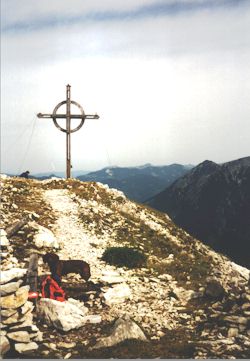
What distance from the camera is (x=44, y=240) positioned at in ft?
70.3

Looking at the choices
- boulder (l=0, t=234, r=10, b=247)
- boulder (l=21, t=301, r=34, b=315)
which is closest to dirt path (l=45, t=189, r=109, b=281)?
boulder (l=0, t=234, r=10, b=247)

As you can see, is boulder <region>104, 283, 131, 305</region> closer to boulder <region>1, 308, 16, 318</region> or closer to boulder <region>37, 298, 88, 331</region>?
boulder <region>37, 298, 88, 331</region>

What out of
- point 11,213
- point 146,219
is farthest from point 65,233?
point 146,219

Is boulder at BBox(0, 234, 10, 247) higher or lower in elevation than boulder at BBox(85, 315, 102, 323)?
higher

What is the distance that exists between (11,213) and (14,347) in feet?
42.6

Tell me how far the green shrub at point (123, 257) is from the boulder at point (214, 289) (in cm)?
440

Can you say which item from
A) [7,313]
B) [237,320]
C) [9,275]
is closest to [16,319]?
[7,313]

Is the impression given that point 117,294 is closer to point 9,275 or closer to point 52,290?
point 52,290

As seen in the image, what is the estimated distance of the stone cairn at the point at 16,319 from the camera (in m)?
12.7

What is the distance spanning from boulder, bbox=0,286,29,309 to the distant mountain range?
100 meters

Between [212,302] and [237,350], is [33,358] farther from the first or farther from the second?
[212,302]

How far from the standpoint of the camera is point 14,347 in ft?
41.6

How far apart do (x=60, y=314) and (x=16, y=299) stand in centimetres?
169

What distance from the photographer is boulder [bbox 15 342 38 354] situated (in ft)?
41.2
